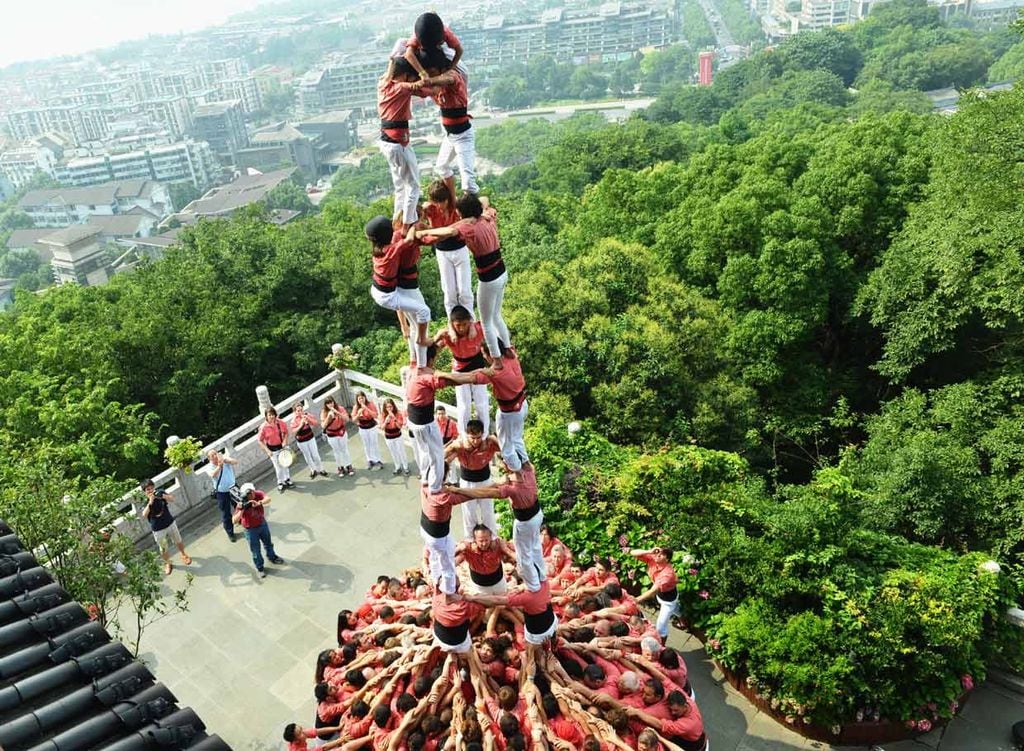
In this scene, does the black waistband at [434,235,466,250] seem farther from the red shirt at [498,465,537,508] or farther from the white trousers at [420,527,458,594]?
the white trousers at [420,527,458,594]

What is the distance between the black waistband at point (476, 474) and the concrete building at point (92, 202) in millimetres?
114787

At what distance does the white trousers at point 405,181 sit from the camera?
311 inches

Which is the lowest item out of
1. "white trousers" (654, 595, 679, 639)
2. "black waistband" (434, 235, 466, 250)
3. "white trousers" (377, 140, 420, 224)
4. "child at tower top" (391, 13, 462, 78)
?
"white trousers" (654, 595, 679, 639)

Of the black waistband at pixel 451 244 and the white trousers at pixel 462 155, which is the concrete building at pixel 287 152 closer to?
the white trousers at pixel 462 155

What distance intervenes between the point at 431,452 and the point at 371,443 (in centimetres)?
650

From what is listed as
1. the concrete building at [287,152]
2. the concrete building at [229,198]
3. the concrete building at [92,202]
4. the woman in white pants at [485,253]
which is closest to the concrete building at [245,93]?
the concrete building at [287,152]

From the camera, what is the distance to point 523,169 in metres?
71.0

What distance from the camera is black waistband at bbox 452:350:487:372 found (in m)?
8.21

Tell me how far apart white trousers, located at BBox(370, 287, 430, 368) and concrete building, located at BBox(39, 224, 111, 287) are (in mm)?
88598

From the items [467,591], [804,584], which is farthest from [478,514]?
[804,584]

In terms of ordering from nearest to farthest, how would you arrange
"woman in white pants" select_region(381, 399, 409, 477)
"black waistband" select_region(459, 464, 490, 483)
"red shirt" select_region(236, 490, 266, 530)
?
"black waistband" select_region(459, 464, 490, 483) < "red shirt" select_region(236, 490, 266, 530) < "woman in white pants" select_region(381, 399, 409, 477)

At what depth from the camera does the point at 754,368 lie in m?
19.0

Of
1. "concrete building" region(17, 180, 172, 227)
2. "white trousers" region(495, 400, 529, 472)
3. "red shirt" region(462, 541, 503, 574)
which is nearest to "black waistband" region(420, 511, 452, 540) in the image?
"red shirt" region(462, 541, 503, 574)

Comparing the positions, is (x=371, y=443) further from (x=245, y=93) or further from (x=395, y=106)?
(x=245, y=93)
